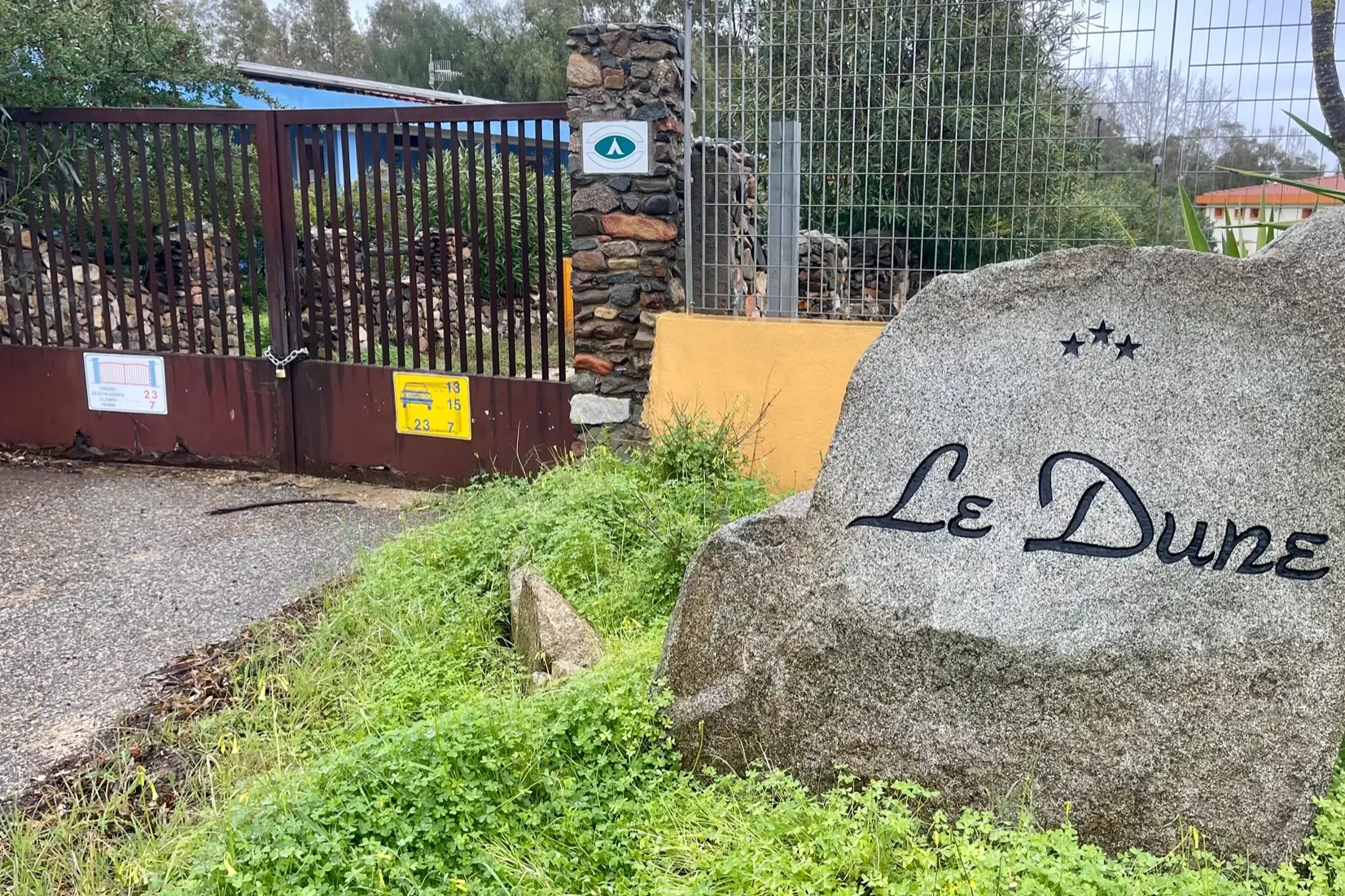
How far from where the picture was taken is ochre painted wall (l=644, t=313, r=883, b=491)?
5.34 metres

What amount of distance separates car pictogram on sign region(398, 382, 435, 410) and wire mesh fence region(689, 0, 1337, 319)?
1.75 meters

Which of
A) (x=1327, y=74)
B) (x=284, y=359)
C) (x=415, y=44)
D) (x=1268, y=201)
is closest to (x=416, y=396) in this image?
(x=284, y=359)

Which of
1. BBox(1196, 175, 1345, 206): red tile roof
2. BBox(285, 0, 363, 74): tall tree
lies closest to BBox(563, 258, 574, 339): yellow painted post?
BBox(1196, 175, 1345, 206): red tile roof

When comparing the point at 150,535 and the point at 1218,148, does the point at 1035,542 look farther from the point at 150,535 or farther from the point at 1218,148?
the point at 150,535

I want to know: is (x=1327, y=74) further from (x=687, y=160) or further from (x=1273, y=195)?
(x=687, y=160)

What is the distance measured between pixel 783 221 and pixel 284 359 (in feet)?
10.5

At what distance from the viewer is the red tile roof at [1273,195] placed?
4629mm

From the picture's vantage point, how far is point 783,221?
214 inches

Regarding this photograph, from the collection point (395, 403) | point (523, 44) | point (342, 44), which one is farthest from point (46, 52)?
point (342, 44)

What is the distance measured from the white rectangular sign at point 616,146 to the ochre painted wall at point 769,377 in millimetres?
801

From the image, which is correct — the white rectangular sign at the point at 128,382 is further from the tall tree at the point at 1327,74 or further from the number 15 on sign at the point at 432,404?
the tall tree at the point at 1327,74

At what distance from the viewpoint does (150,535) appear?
18.2ft

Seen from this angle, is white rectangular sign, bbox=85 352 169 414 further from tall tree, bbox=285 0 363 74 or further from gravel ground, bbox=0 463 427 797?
tall tree, bbox=285 0 363 74

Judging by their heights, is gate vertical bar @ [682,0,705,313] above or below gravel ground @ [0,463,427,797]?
above
